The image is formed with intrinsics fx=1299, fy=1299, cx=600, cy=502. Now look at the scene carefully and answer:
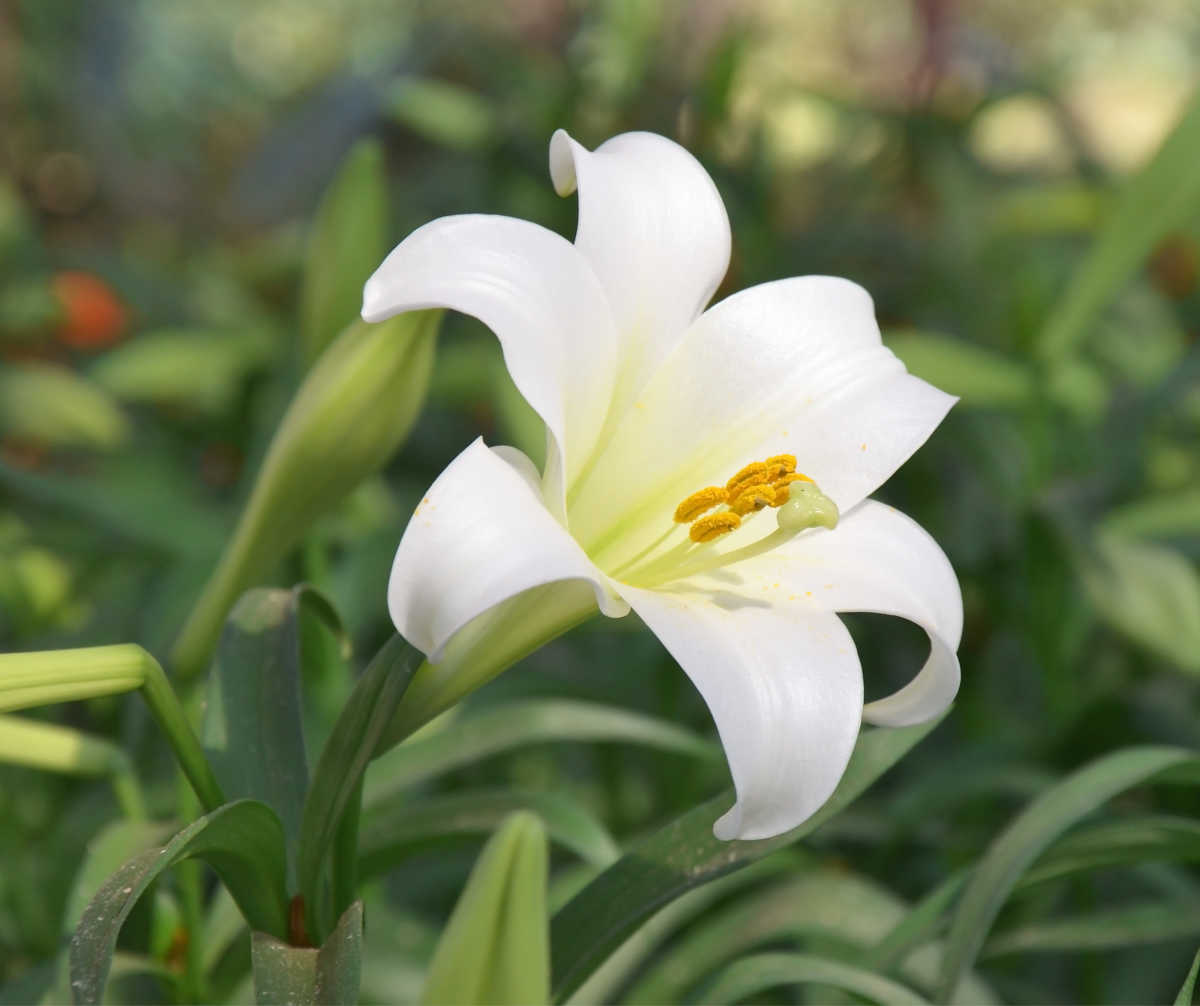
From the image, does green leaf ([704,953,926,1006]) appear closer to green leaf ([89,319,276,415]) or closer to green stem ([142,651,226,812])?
green stem ([142,651,226,812])

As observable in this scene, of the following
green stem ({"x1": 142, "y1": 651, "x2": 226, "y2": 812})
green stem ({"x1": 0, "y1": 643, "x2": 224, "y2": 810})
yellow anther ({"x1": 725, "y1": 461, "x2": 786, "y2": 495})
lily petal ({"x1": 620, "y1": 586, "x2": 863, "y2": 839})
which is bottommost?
green stem ({"x1": 142, "y1": 651, "x2": 226, "y2": 812})

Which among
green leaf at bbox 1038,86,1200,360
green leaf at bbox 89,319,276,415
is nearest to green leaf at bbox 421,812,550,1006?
green leaf at bbox 1038,86,1200,360

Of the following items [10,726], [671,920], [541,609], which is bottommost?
[671,920]

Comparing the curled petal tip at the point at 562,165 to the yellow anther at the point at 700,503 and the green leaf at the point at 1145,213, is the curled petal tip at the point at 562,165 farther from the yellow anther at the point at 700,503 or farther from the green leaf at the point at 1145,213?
the green leaf at the point at 1145,213

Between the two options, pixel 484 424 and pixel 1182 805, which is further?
pixel 484 424

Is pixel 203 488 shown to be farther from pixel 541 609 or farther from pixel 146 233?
pixel 146 233

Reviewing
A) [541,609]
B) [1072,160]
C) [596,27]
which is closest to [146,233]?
[596,27]
